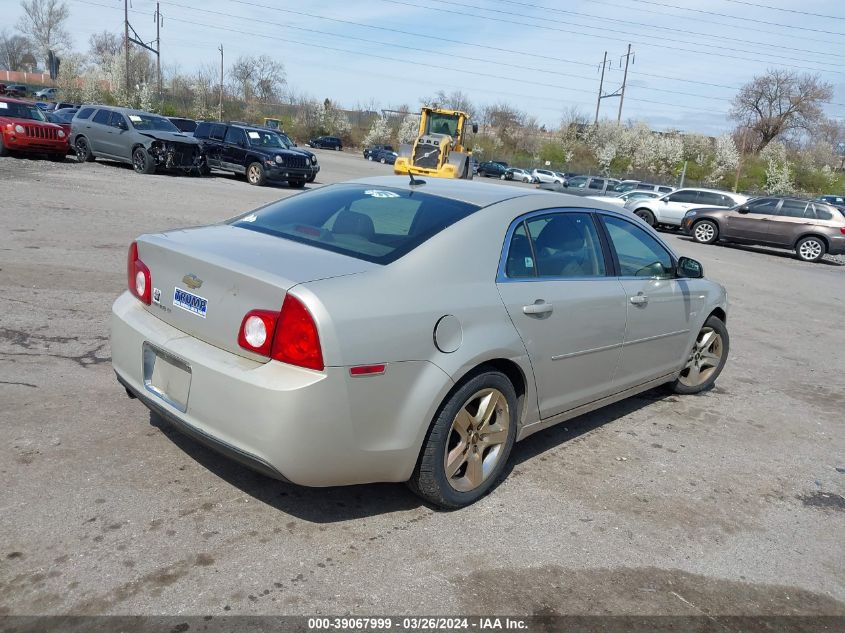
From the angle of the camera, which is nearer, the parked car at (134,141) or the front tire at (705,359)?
the front tire at (705,359)

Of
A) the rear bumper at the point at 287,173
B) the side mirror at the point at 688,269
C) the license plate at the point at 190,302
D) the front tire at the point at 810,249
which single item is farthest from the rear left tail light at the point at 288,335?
the front tire at the point at 810,249

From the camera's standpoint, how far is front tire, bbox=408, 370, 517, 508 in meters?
3.29

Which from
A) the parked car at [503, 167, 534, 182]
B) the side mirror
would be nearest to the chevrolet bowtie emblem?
the side mirror

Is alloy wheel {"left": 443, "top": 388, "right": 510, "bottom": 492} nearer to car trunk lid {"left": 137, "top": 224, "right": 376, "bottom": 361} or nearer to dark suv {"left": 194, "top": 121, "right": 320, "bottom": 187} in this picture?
car trunk lid {"left": 137, "top": 224, "right": 376, "bottom": 361}

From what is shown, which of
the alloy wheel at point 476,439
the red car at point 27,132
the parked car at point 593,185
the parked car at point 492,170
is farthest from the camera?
the parked car at point 492,170

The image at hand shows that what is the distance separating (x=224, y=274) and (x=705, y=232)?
68.0 feet

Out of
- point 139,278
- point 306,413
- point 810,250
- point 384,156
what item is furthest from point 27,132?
point 384,156

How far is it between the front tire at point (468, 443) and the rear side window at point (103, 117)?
68.6ft

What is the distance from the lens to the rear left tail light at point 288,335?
2.82m

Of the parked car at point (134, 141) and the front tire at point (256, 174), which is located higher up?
the parked car at point (134, 141)

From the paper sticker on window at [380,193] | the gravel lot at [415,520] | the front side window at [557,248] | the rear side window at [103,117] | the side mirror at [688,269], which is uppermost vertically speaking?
the rear side window at [103,117]

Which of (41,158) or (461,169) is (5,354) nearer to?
(41,158)

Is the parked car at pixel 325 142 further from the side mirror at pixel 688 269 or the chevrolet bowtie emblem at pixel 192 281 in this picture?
the chevrolet bowtie emblem at pixel 192 281

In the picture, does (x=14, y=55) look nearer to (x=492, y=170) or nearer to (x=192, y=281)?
(x=492, y=170)
